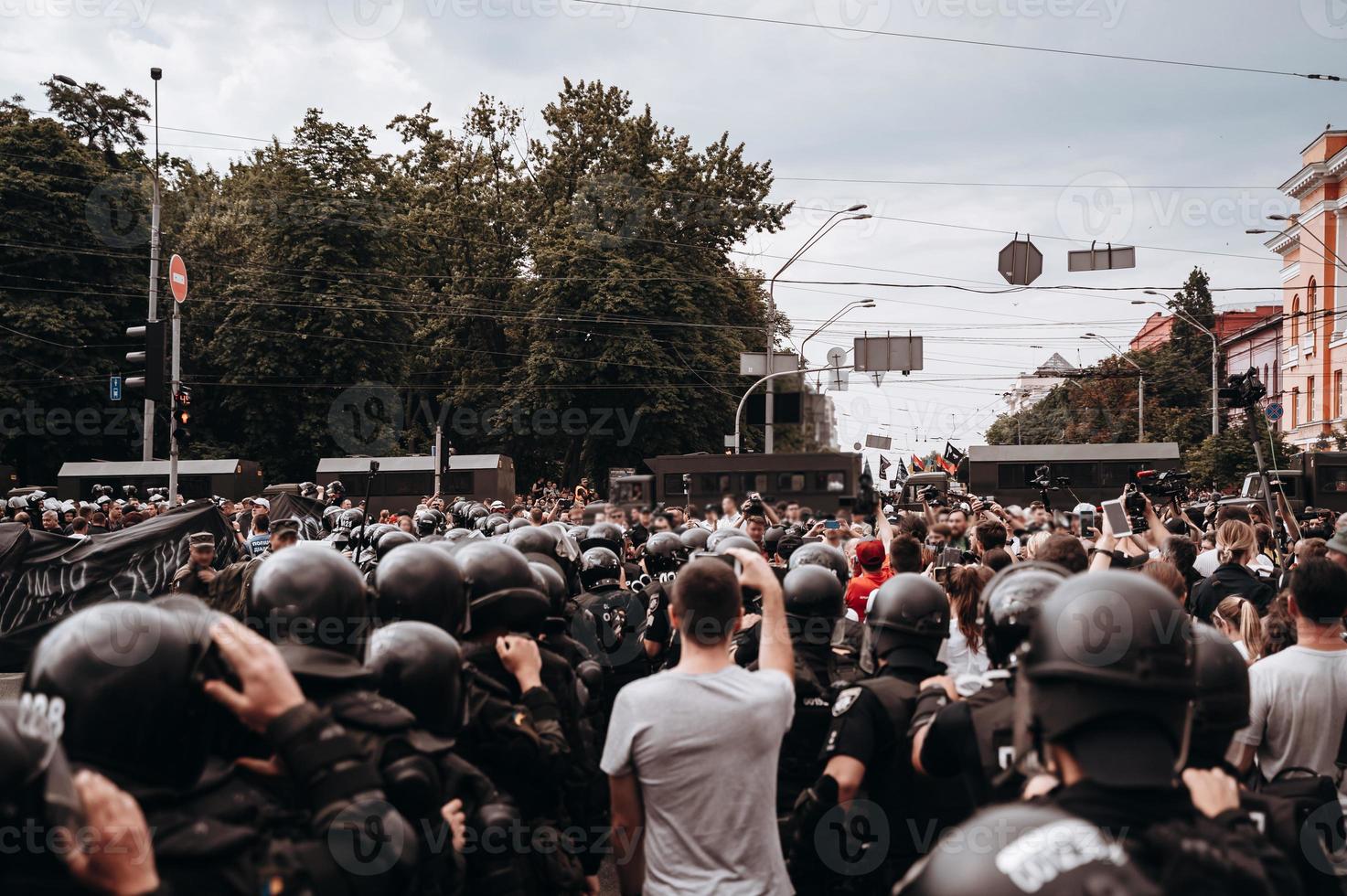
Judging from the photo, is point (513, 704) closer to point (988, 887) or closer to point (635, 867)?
point (635, 867)

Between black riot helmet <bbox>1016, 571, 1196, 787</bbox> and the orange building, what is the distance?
151ft

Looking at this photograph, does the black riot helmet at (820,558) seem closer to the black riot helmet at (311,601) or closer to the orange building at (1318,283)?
the black riot helmet at (311,601)

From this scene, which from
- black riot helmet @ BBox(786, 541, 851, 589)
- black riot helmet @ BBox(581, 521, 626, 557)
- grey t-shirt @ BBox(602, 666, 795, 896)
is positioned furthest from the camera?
black riot helmet @ BBox(581, 521, 626, 557)

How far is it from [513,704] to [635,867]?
670mm

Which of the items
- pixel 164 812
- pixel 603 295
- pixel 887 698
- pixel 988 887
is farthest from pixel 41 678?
pixel 603 295

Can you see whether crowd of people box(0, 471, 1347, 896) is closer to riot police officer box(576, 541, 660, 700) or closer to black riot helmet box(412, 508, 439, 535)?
riot police officer box(576, 541, 660, 700)

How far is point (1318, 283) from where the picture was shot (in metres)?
47.2

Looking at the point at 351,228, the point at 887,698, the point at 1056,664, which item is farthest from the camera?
the point at 351,228

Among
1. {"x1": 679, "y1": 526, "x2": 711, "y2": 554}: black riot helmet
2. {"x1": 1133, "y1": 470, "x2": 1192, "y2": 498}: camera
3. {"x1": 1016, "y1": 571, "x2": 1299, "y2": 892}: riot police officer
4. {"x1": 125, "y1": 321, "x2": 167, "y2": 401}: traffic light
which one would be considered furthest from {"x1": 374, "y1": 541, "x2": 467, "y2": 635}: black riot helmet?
{"x1": 125, "y1": 321, "x2": 167, "y2": 401}: traffic light

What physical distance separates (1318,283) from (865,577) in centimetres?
4740

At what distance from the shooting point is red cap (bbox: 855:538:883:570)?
757 cm

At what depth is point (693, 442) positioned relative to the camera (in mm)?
39406

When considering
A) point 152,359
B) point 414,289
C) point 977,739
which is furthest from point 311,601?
point 414,289

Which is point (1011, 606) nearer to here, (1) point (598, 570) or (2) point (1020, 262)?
(1) point (598, 570)
